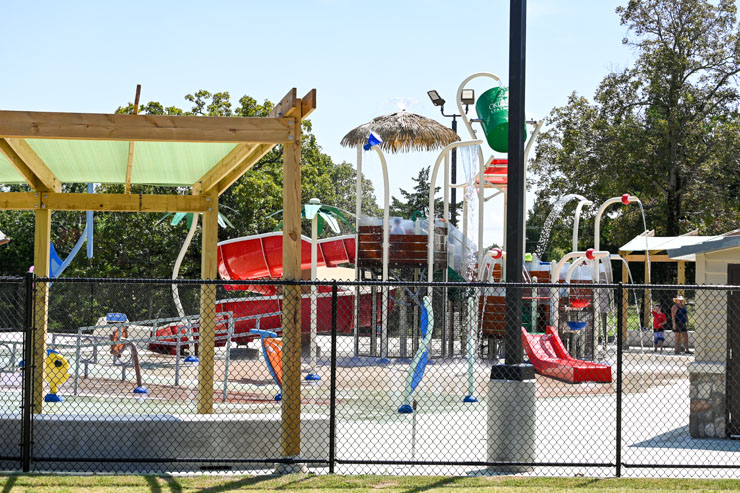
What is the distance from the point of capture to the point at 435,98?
86.3 ft

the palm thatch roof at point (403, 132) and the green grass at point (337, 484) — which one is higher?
the palm thatch roof at point (403, 132)

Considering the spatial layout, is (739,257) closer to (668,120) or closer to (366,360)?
(366,360)

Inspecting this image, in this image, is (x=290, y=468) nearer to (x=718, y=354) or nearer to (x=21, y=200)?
(x=21, y=200)

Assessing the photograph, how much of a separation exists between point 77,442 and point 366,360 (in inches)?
421

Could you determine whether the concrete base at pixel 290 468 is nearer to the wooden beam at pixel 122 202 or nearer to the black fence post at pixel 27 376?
the black fence post at pixel 27 376

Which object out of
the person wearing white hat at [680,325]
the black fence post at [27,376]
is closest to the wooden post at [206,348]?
the black fence post at [27,376]

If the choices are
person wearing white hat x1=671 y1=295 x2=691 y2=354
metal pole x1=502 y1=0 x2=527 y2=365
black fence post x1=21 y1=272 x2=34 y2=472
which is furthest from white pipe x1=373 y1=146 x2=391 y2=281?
black fence post x1=21 y1=272 x2=34 y2=472

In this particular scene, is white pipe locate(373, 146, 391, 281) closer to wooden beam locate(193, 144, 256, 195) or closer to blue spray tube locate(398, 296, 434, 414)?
blue spray tube locate(398, 296, 434, 414)

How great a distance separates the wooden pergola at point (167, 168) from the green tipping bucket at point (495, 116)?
777cm

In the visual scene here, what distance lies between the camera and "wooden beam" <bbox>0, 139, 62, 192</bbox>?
330 inches

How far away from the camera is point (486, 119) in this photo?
17.2 m

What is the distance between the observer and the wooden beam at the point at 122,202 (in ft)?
32.2

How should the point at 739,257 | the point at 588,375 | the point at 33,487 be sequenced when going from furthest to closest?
the point at 588,375
the point at 739,257
the point at 33,487

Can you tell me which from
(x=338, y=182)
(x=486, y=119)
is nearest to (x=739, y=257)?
(x=486, y=119)
